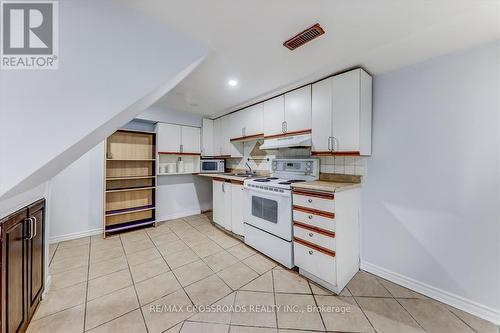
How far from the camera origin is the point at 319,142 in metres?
2.24

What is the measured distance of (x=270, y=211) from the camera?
7.59ft

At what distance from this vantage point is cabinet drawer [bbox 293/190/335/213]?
176 cm

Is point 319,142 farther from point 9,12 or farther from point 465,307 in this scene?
point 9,12

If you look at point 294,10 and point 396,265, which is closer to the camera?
point 294,10

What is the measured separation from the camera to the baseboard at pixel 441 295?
58.2 inches

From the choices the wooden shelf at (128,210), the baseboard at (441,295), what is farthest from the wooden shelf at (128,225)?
the baseboard at (441,295)

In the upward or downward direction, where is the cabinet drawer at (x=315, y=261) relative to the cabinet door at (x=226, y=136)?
downward

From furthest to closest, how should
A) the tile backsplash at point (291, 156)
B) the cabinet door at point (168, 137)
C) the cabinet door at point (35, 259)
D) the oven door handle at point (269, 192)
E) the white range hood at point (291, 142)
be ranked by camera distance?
the cabinet door at point (168, 137)
the white range hood at point (291, 142)
the tile backsplash at point (291, 156)
the oven door handle at point (269, 192)
the cabinet door at point (35, 259)

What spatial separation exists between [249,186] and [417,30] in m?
2.21

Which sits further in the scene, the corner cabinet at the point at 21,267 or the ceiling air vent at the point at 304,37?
the ceiling air vent at the point at 304,37

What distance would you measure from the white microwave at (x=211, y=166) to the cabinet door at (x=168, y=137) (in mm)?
605

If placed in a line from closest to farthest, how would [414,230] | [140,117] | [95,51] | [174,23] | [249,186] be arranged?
1. [95,51]
2. [174,23]
3. [414,230]
4. [249,186]
5. [140,117]

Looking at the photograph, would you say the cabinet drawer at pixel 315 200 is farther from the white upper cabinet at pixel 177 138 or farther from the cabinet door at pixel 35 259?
the white upper cabinet at pixel 177 138

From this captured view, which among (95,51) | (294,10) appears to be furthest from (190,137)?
(294,10)
